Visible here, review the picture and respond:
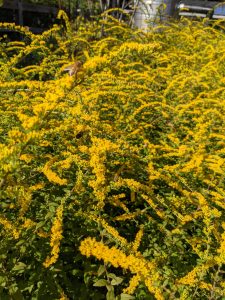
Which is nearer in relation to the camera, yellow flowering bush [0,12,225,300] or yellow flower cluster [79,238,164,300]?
yellow flower cluster [79,238,164,300]

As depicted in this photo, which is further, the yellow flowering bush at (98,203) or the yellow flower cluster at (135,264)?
the yellow flowering bush at (98,203)

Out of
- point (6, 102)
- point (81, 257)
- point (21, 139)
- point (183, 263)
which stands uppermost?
point (21, 139)

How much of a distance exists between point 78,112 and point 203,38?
5219 mm

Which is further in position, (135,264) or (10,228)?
(10,228)

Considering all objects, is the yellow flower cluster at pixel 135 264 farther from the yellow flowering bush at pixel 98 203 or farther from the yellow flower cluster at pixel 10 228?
the yellow flower cluster at pixel 10 228

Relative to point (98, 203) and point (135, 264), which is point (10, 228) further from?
point (135, 264)

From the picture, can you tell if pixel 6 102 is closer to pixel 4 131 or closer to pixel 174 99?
pixel 4 131

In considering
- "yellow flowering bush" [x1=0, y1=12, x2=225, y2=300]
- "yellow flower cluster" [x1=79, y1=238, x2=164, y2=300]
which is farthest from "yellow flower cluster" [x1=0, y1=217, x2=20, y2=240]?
"yellow flower cluster" [x1=79, y1=238, x2=164, y2=300]

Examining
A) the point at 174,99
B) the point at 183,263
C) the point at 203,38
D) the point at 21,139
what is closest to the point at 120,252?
the point at 21,139

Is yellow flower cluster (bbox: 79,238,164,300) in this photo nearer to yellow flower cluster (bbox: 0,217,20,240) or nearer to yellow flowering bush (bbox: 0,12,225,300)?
yellow flowering bush (bbox: 0,12,225,300)

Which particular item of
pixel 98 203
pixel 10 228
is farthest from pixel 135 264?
pixel 10 228

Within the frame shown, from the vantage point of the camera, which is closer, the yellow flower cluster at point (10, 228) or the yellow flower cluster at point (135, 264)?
the yellow flower cluster at point (135, 264)

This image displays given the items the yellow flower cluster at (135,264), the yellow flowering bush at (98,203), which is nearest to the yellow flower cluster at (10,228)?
the yellow flowering bush at (98,203)

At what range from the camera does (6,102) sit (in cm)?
289
